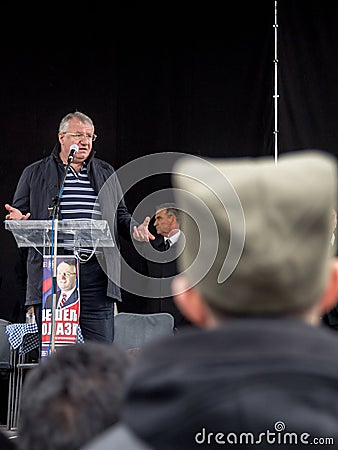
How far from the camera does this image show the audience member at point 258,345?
83 centimetres

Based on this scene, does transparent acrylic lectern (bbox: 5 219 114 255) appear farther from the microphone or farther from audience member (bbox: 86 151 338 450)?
audience member (bbox: 86 151 338 450)

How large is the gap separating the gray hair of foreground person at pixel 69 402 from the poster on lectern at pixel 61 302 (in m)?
3.15

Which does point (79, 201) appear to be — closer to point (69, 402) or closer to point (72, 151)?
point (72, 151)

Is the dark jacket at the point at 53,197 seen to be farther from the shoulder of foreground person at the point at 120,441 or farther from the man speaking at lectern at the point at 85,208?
the shoulder of foreground person at the point at 120,441

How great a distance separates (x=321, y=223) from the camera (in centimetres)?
85

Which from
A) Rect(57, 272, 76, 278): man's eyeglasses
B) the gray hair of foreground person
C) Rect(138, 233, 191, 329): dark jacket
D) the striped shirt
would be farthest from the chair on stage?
the gray hair of foreground person

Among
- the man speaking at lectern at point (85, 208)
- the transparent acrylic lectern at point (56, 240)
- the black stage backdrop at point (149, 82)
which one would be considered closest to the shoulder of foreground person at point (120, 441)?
the transparent acrylic lectern at point (56, 240)

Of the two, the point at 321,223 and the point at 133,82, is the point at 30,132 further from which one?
the point at 321,223

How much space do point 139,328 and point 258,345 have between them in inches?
192

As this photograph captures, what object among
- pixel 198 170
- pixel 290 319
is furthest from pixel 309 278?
pixel 198 170

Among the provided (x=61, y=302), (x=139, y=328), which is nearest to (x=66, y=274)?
(x=61, y=302)

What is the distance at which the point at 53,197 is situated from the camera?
4637mm

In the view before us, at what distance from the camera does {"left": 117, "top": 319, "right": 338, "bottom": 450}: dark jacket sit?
829mm

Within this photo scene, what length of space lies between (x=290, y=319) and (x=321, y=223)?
0.10 meters
